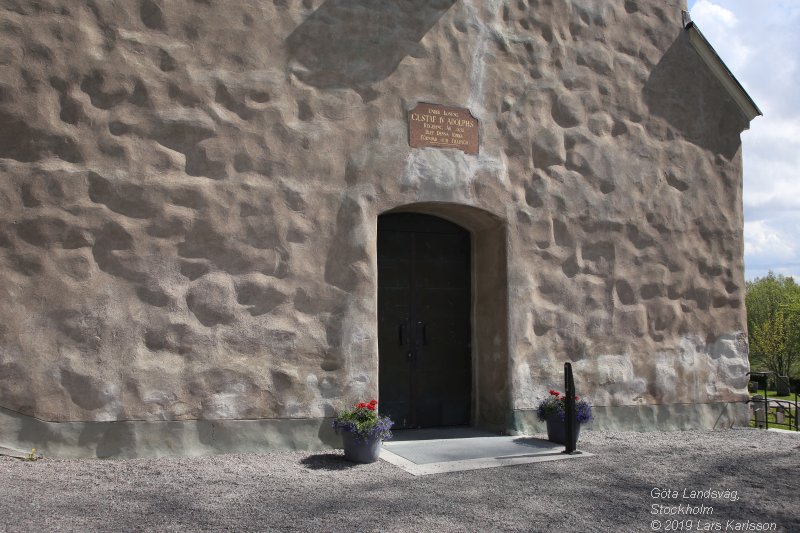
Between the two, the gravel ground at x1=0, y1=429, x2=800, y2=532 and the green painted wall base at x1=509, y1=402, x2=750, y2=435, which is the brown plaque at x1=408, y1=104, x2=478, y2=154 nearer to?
the green painted wall base at x1=509, y1=402, x2=750, y2=435

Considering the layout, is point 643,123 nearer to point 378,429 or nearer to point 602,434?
point 602,434

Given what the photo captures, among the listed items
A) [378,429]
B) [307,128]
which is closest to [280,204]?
[307,128]

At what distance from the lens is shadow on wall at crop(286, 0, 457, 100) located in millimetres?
6617

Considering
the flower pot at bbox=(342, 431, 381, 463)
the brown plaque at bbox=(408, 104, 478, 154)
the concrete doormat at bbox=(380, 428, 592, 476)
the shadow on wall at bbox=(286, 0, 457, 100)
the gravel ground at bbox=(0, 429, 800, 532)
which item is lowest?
the gravel ground at bbox=(0, 429, 800, 532)

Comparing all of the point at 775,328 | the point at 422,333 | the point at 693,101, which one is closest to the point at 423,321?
the point at 422,333

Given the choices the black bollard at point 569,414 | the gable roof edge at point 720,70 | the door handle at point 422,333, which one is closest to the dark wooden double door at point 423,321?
the door handle at point 422,333

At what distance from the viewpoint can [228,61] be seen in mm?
6344

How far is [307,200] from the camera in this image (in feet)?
21.2

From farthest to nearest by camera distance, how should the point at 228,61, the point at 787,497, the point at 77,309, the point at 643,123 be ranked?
the point at 643,123, the point at 228,61, the point at 77,309, the point at 787,497

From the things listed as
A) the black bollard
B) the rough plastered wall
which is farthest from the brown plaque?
the black bollard

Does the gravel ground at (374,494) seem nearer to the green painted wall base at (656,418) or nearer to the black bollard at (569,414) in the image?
the black bollard at (569,414)

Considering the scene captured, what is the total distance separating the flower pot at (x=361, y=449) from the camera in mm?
5805

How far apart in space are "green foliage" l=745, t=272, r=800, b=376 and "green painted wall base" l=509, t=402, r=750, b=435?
32.7 metres

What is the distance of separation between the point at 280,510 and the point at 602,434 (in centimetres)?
435
